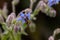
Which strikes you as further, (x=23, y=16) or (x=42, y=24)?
(x=42, y=24)

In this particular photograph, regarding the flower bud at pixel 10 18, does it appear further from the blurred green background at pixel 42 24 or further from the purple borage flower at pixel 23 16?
the blurred green background at pixel 42 24

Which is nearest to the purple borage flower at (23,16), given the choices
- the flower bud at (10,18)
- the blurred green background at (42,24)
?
the flower bud at (10,18)

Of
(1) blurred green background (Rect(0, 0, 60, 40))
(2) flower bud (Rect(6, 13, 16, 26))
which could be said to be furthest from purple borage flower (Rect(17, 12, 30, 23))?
(1) blurred green background (Rect(0, 0, 60, 40))

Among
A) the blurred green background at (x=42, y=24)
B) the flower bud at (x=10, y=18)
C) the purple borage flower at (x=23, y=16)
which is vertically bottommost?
the flower bud at (x=10, y=18)

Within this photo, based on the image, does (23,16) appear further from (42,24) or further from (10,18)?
(42,24)

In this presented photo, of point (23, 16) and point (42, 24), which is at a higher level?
point (42, 24)

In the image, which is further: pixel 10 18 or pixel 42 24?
pixel 42 24

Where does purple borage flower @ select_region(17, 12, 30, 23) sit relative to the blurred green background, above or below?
below

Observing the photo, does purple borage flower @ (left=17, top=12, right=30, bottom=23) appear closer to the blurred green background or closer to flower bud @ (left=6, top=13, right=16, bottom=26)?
flower bud @ (left=6, top=13, right=16, bottom=26)

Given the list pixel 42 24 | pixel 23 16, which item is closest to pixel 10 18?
pixel 23 16

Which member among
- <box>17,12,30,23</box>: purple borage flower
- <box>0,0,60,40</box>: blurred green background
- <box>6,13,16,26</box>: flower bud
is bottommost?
<box>6,13,16,26</box>: flower bud

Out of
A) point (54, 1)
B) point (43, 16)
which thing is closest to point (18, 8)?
point (43, 16)
